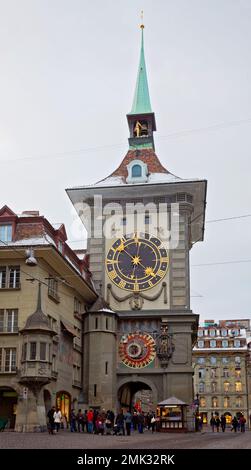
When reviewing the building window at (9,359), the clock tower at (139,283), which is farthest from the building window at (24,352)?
the clock tower at (139,283)

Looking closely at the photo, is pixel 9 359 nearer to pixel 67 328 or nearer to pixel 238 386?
pixel 67 328

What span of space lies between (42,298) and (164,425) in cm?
1356

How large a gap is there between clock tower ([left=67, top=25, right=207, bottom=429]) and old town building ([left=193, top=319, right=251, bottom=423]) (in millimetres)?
59839

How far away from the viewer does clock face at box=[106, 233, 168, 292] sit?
55750 millimetres

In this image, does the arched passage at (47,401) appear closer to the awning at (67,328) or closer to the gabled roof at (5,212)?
the awning at (67,328)

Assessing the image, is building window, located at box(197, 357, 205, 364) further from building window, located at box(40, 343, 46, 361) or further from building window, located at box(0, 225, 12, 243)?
building window, located at box(40, 343, 46, 361)

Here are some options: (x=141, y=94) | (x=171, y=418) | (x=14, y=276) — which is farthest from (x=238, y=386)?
(x=14, y=276)

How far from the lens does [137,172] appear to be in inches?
2362

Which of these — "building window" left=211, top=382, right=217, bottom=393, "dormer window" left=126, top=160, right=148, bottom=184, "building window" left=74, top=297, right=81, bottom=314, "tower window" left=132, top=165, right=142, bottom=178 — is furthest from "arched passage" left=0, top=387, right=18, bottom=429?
"building window" left=211, top=382, right=217, bottom=393

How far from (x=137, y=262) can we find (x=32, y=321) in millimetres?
17351

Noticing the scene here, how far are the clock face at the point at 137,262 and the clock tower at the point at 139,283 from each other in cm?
8

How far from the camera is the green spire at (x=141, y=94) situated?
65688 millimetres

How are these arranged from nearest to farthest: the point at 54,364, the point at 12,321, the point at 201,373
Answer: the point at 12,321, the point at 54,364, the point at 201,373
